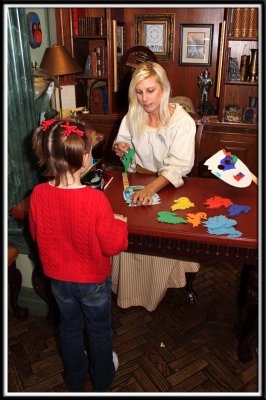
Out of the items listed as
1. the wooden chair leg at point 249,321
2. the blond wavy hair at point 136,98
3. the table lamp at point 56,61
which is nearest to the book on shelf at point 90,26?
the table lamp at point 56,61

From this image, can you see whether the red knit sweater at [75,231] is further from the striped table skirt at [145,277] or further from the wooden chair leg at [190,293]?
the wooden chair leg at [190,293]

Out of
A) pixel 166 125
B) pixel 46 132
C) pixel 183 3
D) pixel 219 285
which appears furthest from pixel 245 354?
pixel 183 3

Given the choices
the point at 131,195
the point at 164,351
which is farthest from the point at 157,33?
the point at 164,351

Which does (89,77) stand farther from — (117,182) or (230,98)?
(117,182)

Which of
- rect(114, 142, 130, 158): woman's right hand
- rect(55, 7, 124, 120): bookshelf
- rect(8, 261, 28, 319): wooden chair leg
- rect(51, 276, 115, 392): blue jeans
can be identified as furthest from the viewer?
rect(55, 7, 124, 120): bookshelf

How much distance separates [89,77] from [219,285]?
263 cm

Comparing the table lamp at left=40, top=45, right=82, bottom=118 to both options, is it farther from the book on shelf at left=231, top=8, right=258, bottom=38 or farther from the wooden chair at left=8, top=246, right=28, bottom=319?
the book on shelf at left=231, top=8, right=258, bottom=38

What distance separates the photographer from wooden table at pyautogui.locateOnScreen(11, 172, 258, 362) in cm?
165

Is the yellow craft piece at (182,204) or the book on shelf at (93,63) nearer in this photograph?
the yellow craft piece at (182,204)

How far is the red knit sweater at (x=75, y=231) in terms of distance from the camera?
4.66 ft

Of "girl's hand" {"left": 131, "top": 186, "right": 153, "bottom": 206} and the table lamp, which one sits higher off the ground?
the table lamp

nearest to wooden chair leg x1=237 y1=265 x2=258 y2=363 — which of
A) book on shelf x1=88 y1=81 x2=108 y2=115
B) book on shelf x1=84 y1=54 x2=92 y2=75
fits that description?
book on shelf x1=88 y1=81 x2=108 y2=115

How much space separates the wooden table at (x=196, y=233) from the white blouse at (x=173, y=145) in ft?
0.49

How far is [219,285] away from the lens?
2.79 meters
